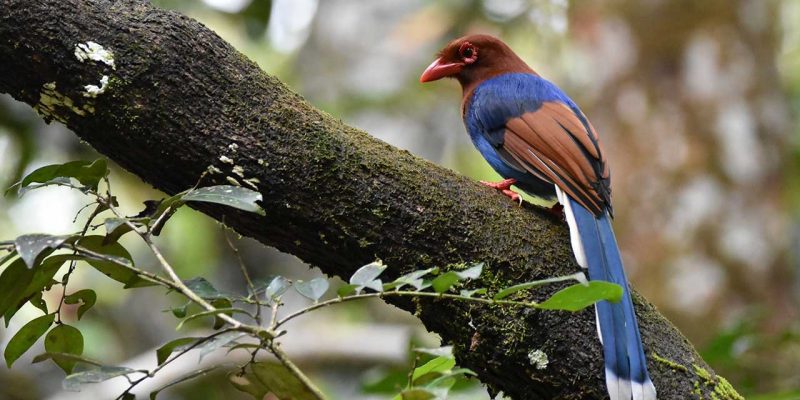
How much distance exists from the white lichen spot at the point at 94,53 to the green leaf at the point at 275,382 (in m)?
0.85

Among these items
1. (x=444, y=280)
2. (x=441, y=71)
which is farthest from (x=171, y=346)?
(x=441, y=71)

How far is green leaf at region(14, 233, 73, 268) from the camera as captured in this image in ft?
5.31

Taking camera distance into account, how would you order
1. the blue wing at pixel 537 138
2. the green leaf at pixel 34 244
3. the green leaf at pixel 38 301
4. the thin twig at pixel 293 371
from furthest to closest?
the blue wing at pixel 537 138 → the green leaf at pixel 38 301 → the thin twig at pixel 293 371 → the green leaf at pixel 34 244

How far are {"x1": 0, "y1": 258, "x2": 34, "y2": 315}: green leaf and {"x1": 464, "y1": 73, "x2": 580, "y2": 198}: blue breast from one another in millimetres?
2028

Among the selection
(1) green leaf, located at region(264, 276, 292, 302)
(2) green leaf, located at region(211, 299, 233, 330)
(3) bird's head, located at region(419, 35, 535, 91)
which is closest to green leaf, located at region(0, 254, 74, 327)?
(2) green leaf, located at region(211, 299, 233, 330)

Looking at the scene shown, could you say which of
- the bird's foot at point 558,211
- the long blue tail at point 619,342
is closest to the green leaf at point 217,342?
the long blue tail at point 619,342

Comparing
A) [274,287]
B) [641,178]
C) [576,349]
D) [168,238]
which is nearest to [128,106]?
[274,287]

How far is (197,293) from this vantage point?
1.97m

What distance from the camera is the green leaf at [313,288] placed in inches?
73.7

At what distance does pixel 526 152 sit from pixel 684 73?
10.5 ft

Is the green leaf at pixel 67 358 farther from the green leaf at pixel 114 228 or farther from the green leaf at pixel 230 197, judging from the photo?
the green leaf at pixel 230 197

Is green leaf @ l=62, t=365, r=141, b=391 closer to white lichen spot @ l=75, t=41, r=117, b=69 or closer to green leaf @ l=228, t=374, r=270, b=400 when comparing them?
green leaf @ l=228, t=374, r=270, b=400

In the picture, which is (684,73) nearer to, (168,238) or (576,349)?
(576,349)

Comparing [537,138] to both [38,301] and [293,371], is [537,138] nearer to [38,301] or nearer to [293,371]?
[293,371]
